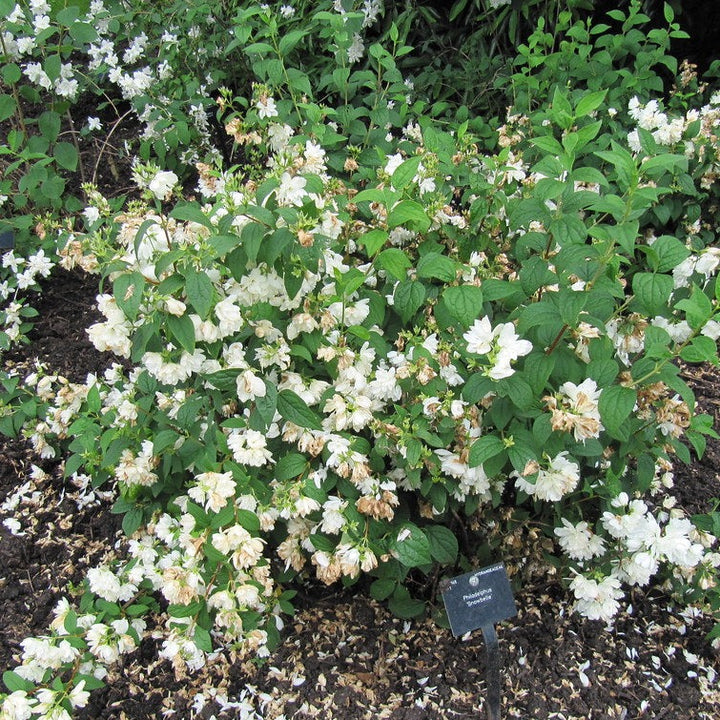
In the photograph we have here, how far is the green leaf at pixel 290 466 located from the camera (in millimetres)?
1838

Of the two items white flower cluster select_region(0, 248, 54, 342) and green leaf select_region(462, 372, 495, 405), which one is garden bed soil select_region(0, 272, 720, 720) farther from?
white flower cluster select_region(0, 248, 54, 342)

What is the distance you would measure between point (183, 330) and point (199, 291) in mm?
125

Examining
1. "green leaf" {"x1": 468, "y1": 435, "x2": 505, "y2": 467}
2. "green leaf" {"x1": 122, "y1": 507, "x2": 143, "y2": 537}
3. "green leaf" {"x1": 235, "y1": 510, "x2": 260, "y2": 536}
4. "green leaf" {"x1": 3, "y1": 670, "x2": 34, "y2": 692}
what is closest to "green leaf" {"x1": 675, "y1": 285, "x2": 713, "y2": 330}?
"green leaf" {"x1": 468, "y1": 435, "x2": 505, "y2": 467}

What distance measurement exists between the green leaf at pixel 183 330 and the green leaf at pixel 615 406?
0.91 metres

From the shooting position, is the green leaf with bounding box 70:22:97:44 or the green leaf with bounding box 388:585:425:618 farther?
the green leaf with bounding box 70:22:97:44

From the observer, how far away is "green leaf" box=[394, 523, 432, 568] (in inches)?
72.2

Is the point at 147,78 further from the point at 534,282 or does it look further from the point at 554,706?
the point at 554,706

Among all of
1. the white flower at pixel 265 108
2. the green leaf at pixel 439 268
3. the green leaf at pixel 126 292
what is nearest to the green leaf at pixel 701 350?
the green leaf at pixel 439 268

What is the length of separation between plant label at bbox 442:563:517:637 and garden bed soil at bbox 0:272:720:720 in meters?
0.32

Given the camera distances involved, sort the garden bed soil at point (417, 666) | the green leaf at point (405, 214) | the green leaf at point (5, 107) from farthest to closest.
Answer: the green leaf at point (5, 107) < the garden bed soil at point (417, 666) < the green leaf at point (405, 214)

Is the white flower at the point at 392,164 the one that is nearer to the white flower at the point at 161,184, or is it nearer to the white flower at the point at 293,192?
the white flower at the point at 293,192

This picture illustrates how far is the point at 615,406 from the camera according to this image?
1.59 m

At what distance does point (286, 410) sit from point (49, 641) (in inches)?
33.7

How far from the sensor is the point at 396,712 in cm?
206
